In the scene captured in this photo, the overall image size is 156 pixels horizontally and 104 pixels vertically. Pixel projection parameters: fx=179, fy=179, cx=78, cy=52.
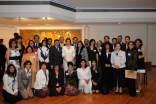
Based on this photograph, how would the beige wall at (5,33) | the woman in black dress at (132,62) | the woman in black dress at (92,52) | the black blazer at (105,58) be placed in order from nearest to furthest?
the woman in black dress at (132,62) → the black blazer at (105,58) → the woman in black dress at (92,52) → the beige wall at (5,33)

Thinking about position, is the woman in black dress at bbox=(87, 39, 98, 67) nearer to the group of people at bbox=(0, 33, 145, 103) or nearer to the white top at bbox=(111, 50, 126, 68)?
the group of people at bbox=(0, 33, 145, 103)

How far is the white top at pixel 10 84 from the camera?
4648mm

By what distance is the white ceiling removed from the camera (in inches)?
291

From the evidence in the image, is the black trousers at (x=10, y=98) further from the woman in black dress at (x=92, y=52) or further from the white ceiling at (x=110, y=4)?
the white ceiling at (x=110, y=4)

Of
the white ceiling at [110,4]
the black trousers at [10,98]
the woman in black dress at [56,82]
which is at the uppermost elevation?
the white ceiling at [110,4]

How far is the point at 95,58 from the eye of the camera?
6.00 meters

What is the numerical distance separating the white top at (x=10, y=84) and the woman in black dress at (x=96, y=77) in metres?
2.29

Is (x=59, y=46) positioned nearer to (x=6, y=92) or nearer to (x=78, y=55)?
(x=78, y=55)

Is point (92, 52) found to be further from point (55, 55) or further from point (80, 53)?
point (55, 55)

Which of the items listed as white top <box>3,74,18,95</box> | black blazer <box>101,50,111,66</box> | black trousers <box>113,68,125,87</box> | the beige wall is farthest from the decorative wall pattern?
white top <box>3,74,18,95</box>

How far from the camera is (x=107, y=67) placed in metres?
5.78

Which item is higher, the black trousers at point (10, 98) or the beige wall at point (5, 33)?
the beige wall at point (5, 33)

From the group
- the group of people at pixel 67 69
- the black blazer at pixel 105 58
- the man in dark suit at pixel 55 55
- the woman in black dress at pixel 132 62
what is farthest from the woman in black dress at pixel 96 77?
the man in dark suit at pixel 55 55

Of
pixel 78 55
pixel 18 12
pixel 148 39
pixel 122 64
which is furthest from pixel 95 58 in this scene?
pixel 148 39
